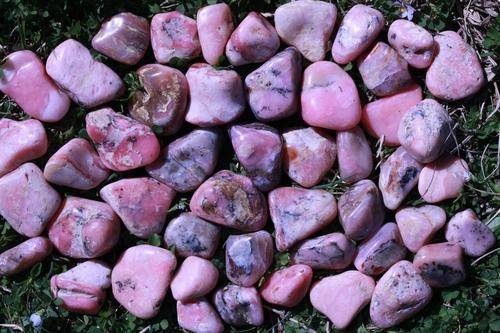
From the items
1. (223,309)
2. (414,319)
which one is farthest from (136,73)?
(414,319)

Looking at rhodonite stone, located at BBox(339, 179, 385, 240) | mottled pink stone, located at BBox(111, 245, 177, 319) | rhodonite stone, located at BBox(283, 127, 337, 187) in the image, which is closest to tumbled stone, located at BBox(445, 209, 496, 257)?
rhodonite stone, located at BBox(339, 179, 385, 240)

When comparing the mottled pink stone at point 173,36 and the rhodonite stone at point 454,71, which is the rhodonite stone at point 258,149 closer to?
the mottled pink stone at point 173,36

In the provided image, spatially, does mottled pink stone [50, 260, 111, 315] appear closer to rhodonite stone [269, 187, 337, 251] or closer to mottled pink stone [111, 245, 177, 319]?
mottled pink stone [111, 245, 177, 319]

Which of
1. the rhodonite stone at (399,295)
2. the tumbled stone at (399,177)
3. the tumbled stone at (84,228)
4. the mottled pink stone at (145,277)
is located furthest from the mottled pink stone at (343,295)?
the tumbled stone at (84,228)

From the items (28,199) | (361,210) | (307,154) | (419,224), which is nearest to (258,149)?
(307,154)

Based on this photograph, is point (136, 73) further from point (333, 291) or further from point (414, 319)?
point (414, 319)
